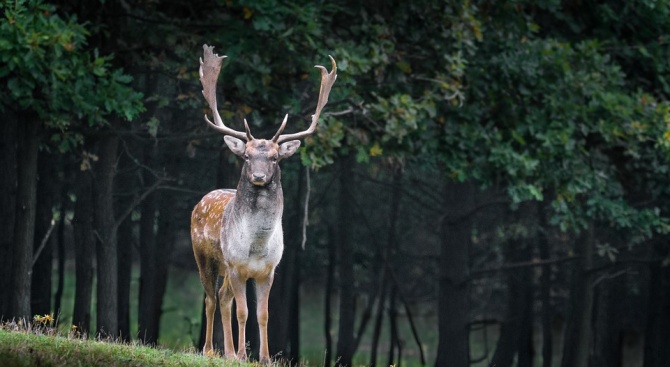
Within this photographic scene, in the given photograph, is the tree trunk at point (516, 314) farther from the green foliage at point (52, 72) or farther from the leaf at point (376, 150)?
the green foliage at point (52, 72)

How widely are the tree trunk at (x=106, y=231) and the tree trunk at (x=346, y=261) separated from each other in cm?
713

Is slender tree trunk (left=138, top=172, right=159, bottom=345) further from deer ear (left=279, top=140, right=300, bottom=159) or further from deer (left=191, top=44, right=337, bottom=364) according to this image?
deer ear (left=279, top=140, right=300, bottom=159)

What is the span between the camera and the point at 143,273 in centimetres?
2330

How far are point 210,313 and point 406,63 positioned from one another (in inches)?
225

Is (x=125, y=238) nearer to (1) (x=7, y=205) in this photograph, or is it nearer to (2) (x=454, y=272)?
(2) (x=454, y=272)

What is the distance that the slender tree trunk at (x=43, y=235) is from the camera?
20609 millimetres

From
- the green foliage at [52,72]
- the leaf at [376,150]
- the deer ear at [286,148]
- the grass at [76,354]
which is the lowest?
the grass at [76,354]

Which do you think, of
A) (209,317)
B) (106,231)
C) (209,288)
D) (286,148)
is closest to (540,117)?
(106,231)

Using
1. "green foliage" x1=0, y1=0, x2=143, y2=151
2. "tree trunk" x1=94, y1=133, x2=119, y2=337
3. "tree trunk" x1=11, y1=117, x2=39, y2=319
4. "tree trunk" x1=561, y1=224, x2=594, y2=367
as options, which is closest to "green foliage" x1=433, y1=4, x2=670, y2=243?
"tree trunk" x1=561, y1=224, x2=594, y2=367

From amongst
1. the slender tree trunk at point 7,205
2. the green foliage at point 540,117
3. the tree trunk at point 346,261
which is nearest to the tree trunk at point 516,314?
the tree trunk at point 346,261

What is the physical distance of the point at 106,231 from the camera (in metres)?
17.3

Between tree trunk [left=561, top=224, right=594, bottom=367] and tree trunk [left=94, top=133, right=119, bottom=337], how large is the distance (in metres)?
9.05

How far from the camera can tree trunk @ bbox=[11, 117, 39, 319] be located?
1554 cm

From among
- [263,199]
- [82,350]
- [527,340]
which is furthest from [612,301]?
[82,350]
